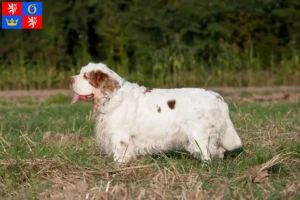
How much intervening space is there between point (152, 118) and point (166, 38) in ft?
55.4

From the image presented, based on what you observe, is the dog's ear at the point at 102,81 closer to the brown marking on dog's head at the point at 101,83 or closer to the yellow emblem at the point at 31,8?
the brown marking on dog's head at the point at 101,83

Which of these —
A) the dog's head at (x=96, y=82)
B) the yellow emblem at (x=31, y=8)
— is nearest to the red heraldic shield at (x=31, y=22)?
the yellow emblem at (x=31, y=8)

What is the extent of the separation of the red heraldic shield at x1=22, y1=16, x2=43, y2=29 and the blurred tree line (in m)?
0.79

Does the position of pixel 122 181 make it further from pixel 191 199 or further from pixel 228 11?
pixel 228 11

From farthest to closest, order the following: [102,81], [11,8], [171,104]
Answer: [11,8] < [102,81] < [171,104]

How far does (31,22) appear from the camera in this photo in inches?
952

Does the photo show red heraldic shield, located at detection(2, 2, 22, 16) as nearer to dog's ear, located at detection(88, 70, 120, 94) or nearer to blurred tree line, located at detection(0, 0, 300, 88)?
blurred tree line, located at detection(0, 0, 300, 88)

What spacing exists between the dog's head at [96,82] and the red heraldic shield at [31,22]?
593 inches

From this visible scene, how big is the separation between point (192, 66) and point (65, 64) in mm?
4526

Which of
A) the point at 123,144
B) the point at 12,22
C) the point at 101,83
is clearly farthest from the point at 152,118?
the point at 12,22

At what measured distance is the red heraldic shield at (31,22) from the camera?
942 inches

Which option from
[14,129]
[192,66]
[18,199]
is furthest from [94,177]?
[192,66]

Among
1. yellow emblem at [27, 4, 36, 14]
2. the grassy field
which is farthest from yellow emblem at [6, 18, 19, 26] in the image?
the grassy field

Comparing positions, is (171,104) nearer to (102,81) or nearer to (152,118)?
(152,118)
